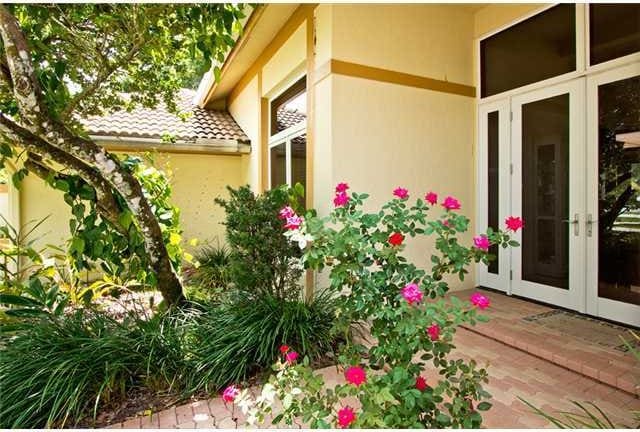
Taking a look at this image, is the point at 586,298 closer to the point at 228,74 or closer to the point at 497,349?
the point at 497,349

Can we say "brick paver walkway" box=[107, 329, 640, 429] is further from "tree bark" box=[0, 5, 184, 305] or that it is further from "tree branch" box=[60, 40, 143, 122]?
"tree branch" box=[60, 40, 143, 122]

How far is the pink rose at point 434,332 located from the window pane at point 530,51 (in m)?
4.41

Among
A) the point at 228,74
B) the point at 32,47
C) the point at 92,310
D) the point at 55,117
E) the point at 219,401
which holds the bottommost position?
the point at 219,401

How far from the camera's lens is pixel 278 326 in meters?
3.66

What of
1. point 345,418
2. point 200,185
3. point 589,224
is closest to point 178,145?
point 200,185

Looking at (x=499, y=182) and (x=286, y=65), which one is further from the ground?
(x=286, y=65)

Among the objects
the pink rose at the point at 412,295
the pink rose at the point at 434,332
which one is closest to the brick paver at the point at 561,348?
the pink rose at the point at 434,332

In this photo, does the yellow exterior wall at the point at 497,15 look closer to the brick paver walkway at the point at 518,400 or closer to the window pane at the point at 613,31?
the window pane at the point at 613,31

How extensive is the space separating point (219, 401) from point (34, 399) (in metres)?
1.42

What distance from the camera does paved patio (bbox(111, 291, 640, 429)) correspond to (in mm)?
2775

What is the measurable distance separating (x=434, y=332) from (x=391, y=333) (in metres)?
0.31

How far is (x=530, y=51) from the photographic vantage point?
5.16 m

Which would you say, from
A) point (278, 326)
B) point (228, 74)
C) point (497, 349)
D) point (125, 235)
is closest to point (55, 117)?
point (125, 235)

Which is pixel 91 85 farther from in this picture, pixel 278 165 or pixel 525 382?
pixel 525 382
